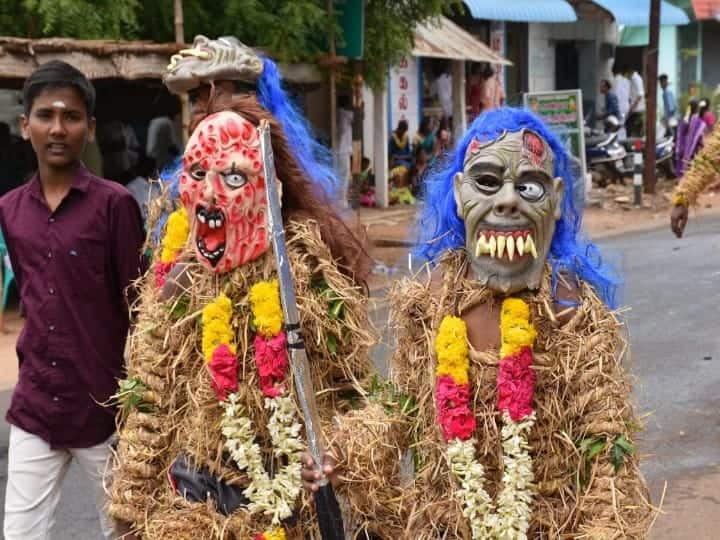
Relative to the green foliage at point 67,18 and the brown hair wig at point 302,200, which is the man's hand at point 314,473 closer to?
the brown hair wig at point 302,200

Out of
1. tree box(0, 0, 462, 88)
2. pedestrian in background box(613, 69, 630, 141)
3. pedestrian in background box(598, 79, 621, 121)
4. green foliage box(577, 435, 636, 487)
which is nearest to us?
green foliage box(577, 435, 636, 487)

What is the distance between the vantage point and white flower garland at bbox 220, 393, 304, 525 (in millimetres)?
3172

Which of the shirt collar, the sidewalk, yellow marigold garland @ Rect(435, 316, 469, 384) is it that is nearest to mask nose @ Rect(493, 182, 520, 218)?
yellow marigold garland @ Rect(435, 316, 469, 384)

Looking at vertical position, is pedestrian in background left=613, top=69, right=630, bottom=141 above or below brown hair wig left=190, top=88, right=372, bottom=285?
above

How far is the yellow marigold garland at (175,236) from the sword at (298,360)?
476mm

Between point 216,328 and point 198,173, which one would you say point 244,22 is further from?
point 216,328

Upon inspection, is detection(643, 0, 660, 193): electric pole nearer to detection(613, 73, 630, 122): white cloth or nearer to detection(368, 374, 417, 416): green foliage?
detection(613, 73, 630, 122): white cloth

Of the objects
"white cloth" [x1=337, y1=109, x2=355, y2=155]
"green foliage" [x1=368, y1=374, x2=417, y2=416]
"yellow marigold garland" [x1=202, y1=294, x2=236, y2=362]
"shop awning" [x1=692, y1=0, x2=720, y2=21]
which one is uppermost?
"shop awning" [x1=692, y1=0, x2=720, y2=21]

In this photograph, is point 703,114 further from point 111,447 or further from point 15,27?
point 111,447

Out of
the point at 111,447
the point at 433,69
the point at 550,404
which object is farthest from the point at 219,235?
the point at 433,69

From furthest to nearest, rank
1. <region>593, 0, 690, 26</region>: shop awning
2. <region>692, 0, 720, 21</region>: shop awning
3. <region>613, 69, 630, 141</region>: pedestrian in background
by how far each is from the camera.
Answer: <region>692, 0, 720, 21</region>: shop awning → <region>593, 0, 690, 26</region>: shop awning → <region>613, 69, 630, 141</region>: pedestrian in background

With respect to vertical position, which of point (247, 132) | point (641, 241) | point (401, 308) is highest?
point (247, 132)

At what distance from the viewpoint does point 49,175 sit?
3.53 meters

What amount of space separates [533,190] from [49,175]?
1603 mm
